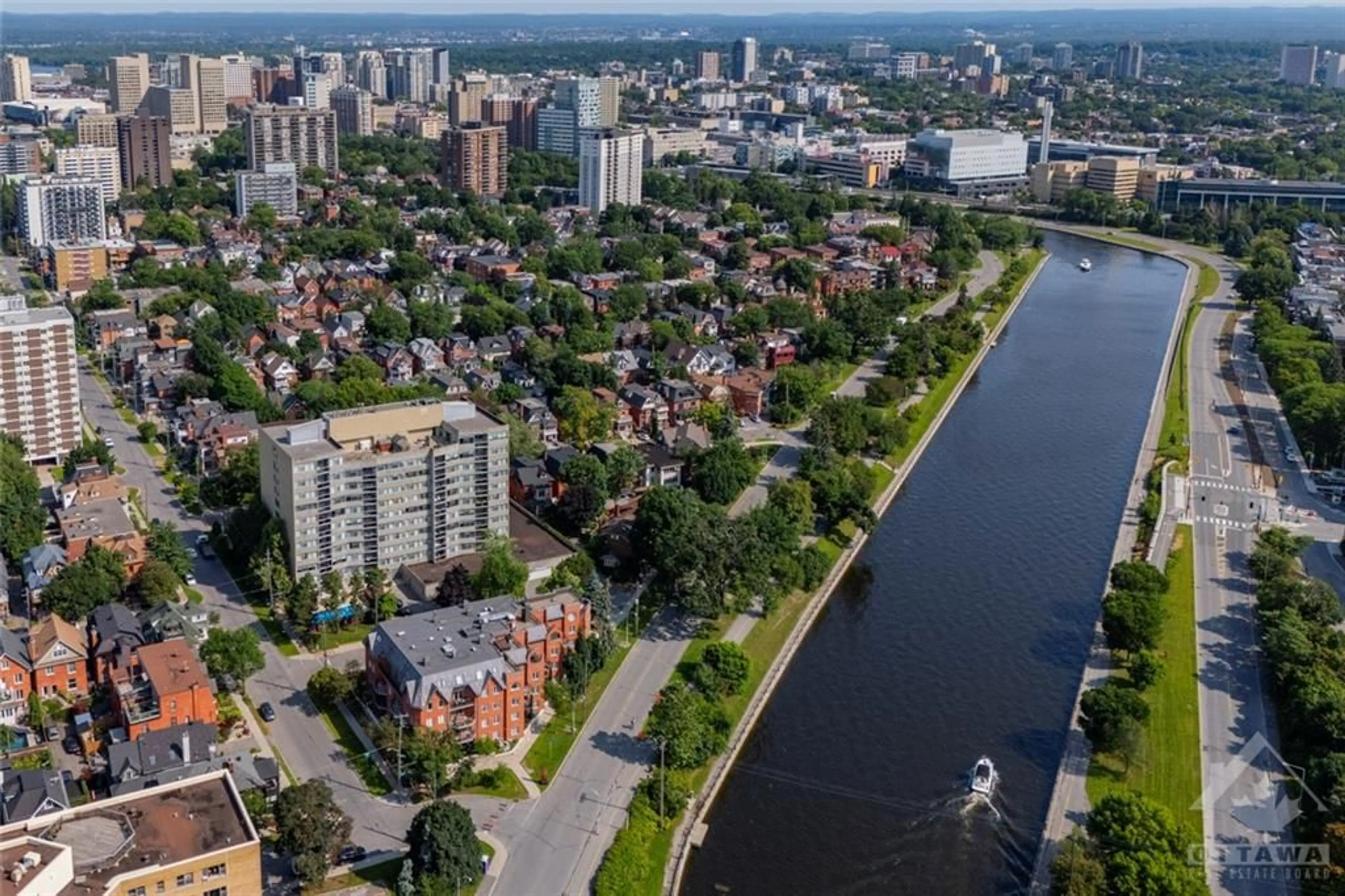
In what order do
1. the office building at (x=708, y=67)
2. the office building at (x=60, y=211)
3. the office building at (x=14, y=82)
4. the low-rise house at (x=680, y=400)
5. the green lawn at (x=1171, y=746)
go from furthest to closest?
the office building at (x=708, y=67)
the office building at (x=14, y=82)
the office building at (x=60, y=211)
the low-rise house at (x=680, y=400)
the green lawn at (x=1171, y=746)

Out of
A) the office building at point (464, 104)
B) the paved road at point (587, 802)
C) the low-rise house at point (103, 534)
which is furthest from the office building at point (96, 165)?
the paved road at point (587, 802)

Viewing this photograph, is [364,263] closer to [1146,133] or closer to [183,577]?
[183,577]

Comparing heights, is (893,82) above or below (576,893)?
above

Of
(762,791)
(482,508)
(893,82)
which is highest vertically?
(893,82)

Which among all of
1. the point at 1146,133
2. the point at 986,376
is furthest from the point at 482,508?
the point at 1146,133

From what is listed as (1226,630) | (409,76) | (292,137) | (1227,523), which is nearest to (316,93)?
(409,76)

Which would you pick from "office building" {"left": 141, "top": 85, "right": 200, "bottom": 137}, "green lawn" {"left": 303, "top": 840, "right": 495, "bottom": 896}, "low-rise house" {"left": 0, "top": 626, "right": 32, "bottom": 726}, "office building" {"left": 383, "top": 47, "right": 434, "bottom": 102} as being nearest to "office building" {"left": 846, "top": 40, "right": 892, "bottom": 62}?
"office building" {"left": 383, "top": 47, "right": 434, "bottom": 102}

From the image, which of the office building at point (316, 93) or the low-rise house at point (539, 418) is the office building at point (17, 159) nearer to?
the office building at point (316, 93)
